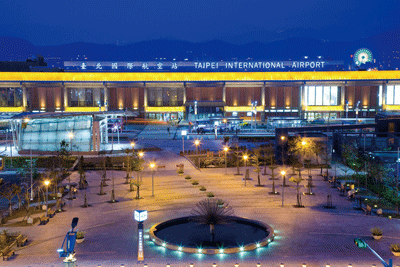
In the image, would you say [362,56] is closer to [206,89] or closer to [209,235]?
[206,89]

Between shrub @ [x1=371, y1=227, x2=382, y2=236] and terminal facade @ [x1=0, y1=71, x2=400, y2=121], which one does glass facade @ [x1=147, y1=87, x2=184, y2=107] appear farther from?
shrub @ [x1=371, y1=227, x2=382, y2=236]

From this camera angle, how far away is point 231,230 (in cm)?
2697

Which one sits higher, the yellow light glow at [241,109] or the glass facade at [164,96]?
the glass facade at [164,96]

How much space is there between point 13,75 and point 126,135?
38.1m

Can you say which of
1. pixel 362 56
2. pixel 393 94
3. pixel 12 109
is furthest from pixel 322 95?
pixel 12 109

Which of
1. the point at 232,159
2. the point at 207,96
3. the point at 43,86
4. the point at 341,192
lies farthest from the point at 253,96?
the point at 341,192

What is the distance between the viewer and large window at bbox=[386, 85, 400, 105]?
9850cm

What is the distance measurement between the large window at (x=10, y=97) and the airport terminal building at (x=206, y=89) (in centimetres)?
21

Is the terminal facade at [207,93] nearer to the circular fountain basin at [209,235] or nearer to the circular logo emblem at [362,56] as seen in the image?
the circular logo emblem at [362,56]

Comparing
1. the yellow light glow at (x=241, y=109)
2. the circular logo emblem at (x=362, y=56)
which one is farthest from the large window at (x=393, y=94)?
the yellow light glow at (x=241, y=109)

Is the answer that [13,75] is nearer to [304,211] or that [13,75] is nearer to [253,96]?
[253,96]

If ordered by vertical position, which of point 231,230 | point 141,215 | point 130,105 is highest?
point 130,105

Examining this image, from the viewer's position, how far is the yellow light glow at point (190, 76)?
322ft

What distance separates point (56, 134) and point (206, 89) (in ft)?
165
